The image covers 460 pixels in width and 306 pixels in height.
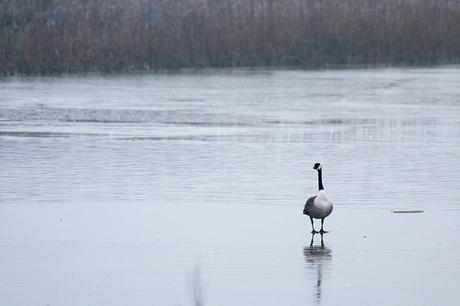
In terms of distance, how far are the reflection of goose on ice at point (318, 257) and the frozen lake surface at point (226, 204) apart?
2 cm

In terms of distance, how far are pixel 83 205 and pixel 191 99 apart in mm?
20338

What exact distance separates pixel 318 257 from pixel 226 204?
3441 millimetres

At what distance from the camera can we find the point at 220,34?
55.0 metres

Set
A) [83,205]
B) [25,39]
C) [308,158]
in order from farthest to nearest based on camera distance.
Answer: [25,39] → [308,158] → [83,205]

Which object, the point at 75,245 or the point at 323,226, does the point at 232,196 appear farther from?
the point at 75,245

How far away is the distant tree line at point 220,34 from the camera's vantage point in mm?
50938

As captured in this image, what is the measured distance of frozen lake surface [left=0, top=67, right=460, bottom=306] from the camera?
8502 mm

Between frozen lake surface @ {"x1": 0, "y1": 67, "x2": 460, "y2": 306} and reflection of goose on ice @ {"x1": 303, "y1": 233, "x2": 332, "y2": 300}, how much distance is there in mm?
23

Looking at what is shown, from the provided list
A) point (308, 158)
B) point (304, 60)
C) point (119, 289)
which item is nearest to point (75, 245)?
point (119, 289)

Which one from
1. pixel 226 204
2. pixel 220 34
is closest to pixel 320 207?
pixel 226 204

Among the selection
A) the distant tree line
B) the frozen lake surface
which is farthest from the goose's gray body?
the distant tree line

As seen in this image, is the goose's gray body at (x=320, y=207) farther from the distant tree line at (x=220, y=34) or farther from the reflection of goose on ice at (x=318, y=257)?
the distant tree line at (x=220, y=34)

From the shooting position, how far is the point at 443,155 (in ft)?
59.6

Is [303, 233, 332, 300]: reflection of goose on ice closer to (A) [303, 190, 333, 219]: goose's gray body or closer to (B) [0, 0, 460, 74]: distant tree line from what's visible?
(A) [303, 190, 333, 219]: goose's gray body
